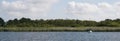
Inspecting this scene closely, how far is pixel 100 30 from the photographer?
93812 millimetres

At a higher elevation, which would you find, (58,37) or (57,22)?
(58,37)

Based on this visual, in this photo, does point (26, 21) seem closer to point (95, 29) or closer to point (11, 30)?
point (11, 30)

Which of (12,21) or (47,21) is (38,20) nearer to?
(47,21)

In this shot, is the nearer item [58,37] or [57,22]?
[58,37]

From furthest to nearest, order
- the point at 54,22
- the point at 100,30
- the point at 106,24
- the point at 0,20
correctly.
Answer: the point at 54,22 → the point at 0,20 → the point at 106,24 → the point at 100,30

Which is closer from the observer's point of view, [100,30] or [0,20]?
[100,30]

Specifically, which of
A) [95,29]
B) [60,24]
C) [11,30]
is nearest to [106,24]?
[60,24]

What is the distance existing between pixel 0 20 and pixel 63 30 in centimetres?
3889

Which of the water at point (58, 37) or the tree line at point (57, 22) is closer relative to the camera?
the water at point (58, 37)

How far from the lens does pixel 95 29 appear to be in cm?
9512

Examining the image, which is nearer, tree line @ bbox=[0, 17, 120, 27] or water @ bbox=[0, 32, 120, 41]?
water @ bbox=[0, 32, 120, 41]

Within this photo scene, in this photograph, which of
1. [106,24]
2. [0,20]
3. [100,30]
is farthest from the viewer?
[0,20]

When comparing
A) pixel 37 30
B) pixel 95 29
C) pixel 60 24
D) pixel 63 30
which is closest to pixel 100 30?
pixel 95 29

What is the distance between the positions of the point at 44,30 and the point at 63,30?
4776mm
